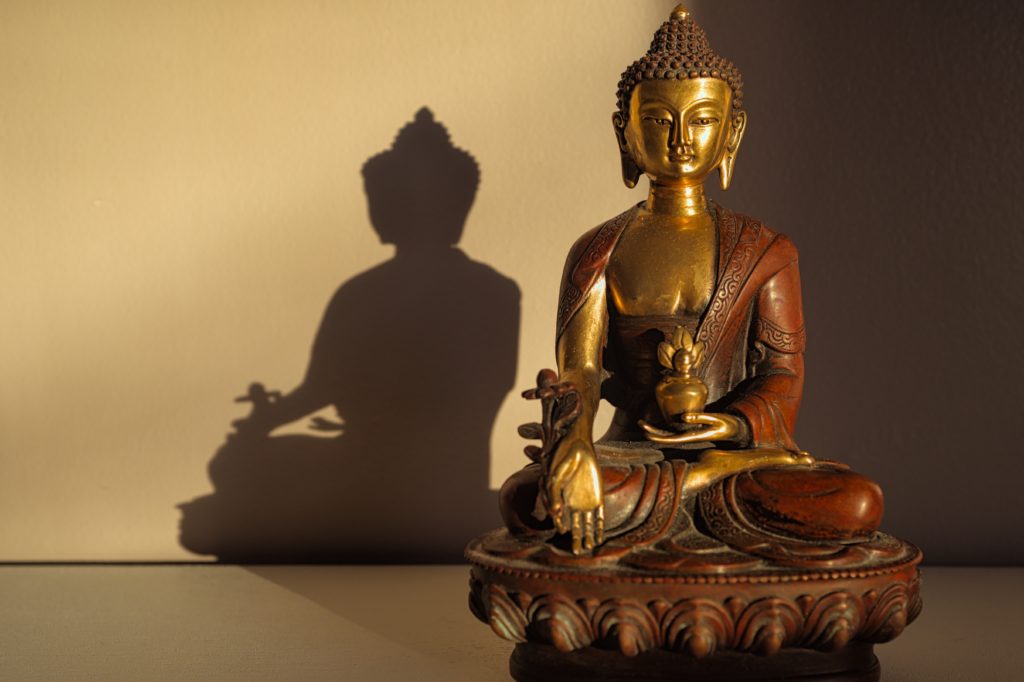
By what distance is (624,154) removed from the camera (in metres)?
2.82

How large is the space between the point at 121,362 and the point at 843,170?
192 centimetres

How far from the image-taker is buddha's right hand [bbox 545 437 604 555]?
7.55ft

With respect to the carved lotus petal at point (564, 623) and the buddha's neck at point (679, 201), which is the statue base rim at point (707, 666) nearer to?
the carved lotus petal at point (564, 623)

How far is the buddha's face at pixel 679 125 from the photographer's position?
8.76 ft

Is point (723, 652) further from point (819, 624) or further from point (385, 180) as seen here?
point (385, 180)

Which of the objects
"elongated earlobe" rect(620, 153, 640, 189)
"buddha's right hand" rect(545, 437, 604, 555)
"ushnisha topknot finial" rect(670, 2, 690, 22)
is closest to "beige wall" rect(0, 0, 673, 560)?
"elongated earlobe" rect(620, 153, 640, 189)

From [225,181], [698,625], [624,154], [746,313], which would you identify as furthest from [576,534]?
Result: [225,181]

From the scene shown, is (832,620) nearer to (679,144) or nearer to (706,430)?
(706,430)

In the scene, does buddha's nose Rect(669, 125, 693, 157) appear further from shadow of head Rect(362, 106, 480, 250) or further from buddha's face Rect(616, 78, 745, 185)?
shadow of head Rect(362, 106, 480, 250)

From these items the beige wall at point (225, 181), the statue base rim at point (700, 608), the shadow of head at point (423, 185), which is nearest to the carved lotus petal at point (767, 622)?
the statue base rim at point (700, 608)

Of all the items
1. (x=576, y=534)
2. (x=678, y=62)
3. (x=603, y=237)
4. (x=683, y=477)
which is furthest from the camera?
(x=603, y=237)

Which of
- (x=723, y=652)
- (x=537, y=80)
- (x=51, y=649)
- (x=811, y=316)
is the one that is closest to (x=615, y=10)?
(x=537, y=80)

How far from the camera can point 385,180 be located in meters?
3.47

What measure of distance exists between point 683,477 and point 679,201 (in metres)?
0.64
